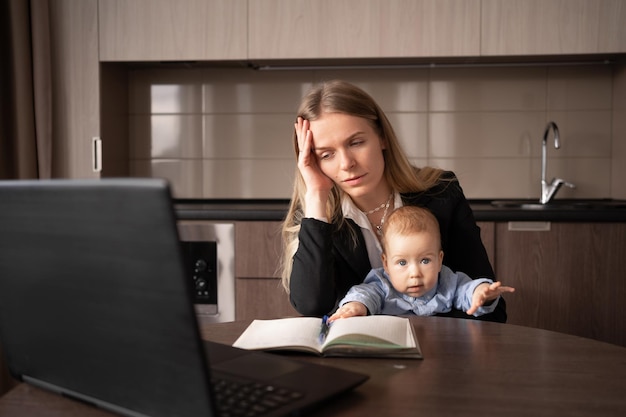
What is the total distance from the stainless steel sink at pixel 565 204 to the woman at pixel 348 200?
97 centimetres

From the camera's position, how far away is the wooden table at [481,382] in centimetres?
77

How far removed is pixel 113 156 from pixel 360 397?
98.0 inches

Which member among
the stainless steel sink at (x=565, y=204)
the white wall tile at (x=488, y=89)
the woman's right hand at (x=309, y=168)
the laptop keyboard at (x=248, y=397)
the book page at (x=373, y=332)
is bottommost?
the book page at (x=373, y=332)

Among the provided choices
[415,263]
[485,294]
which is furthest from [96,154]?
[485,294]

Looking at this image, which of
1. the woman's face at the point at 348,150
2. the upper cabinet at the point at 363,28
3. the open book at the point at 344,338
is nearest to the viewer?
the open book at the point at 344,338

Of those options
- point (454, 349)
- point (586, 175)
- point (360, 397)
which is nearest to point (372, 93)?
point (586, 175)

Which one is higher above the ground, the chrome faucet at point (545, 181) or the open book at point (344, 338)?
the chrome faucet at point (545, 181)

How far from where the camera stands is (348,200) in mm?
1757

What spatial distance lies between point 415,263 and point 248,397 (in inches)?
32.0

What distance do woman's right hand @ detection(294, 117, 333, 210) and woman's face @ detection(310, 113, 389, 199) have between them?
18 millimetres

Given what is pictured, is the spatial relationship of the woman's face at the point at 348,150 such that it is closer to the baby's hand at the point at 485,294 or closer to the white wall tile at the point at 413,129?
the baby's hand at the point at 485,294

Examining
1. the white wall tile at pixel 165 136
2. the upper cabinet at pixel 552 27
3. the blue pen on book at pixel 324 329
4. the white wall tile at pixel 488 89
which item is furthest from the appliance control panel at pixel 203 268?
the blue pen on book at pixel 324 329

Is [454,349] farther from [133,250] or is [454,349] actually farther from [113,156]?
[113,156]

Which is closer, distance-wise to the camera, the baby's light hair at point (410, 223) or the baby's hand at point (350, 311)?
the baby's hand at point (350, 311)
